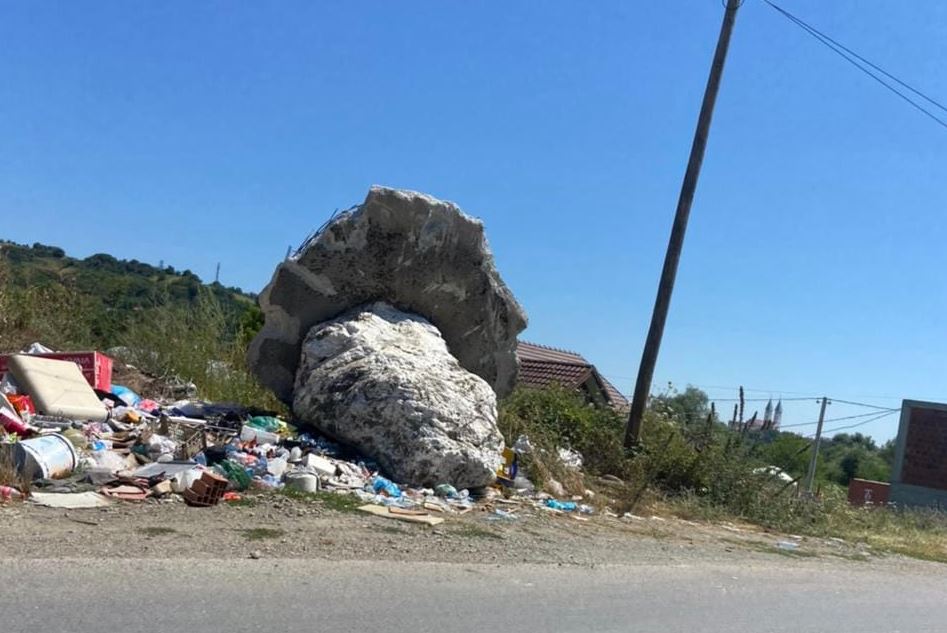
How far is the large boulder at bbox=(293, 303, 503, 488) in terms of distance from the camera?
10328mm

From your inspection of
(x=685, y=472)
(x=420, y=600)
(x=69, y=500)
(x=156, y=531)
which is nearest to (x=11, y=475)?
(x=69, y=500)

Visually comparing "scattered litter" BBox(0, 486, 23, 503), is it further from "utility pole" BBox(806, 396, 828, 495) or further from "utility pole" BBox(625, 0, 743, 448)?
"utility pole" BBox(806, 396, 828, 495)

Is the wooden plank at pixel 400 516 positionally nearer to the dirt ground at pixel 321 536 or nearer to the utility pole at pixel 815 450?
the dirt ground at pixel 321 536

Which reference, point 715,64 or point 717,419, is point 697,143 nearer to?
point 715,64

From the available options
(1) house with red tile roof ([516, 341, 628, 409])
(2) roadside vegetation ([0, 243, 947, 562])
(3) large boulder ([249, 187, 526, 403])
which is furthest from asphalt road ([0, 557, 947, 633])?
(1) house with red tile roof ([516, 341, 628, 409])

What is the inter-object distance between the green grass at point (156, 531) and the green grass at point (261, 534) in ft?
1.75

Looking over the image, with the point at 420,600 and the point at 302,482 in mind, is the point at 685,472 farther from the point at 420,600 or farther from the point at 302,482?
the point at 420,600

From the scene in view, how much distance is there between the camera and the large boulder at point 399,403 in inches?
407

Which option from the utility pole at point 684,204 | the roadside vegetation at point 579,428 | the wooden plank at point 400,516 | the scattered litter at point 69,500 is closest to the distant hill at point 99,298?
the roadside vegetation at point 579,428

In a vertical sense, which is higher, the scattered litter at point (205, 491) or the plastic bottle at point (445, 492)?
the plastic bottle at point (445, 492)

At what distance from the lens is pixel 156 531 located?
6949 millimetres

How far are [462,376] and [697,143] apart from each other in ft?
23.0

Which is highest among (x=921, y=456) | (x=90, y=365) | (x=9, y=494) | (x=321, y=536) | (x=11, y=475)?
(x=921, y=456)

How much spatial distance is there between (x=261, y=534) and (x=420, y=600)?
176cm
